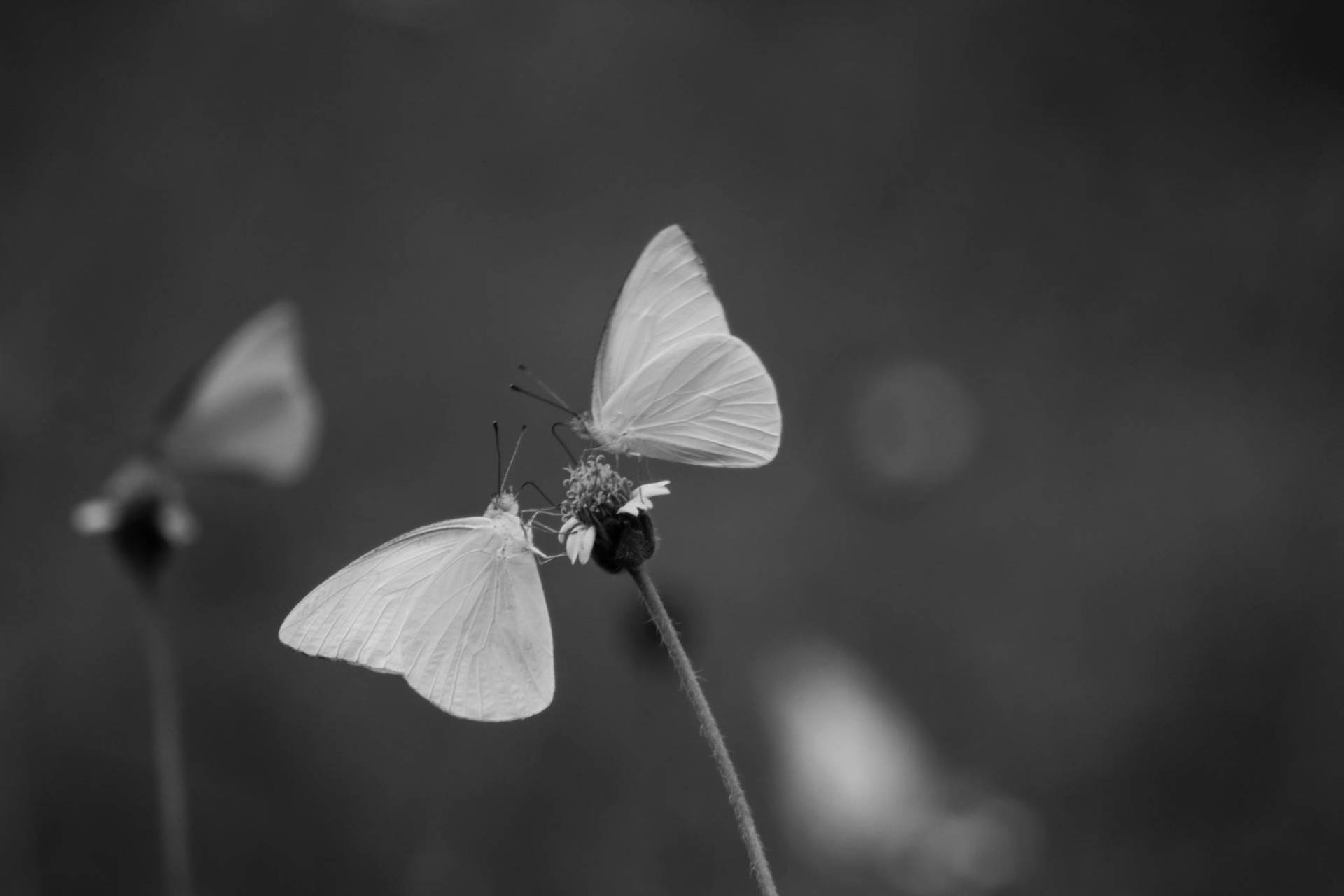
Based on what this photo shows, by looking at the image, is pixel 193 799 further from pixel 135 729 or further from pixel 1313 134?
pixel 1313 134

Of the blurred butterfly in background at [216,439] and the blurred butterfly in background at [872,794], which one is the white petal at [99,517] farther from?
the blurred butterfly in background at [872,794]

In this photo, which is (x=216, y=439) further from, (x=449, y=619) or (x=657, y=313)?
(x=657, y=313)

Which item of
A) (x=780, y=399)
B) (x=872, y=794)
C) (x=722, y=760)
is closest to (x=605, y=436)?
(x=722, y=760)

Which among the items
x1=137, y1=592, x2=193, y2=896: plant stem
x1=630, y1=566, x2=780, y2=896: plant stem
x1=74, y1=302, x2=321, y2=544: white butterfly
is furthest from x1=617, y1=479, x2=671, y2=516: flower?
x1=74, y1=302, x2=321, y2=544: white butterfly

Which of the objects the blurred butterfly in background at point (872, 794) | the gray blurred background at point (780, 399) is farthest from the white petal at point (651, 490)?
the blurred butterfly in background at point (872, 794)

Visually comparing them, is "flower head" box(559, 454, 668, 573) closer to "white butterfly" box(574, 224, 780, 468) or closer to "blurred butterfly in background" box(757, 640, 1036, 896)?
"white butterfly" box(574, 224, 780, 468)

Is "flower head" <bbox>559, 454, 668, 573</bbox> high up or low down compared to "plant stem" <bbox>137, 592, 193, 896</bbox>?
up
